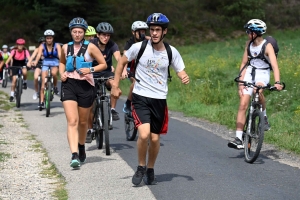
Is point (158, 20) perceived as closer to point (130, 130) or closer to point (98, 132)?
point (98, 132)

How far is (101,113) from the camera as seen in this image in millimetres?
10836

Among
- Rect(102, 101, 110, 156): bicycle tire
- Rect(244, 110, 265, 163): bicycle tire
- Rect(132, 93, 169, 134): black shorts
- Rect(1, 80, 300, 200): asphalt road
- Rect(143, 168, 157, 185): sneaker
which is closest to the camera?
Rect(1, 80, 300, 200): asphalt road

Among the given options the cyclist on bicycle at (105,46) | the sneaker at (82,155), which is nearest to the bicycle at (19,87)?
the cyclist on bicycle at (105,46)

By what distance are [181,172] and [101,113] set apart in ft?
7.27

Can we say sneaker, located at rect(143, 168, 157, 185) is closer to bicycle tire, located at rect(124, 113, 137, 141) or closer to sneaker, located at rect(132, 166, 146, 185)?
sneaker, located at rect(132, 166, 146, 185)

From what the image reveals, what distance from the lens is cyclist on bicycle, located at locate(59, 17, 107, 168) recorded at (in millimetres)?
9367

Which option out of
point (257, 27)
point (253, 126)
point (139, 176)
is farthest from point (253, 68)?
point (139, 176)

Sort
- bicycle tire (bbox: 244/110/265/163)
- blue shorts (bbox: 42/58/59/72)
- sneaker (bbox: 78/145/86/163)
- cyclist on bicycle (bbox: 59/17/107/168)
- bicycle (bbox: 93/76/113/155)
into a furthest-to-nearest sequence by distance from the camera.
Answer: blue shorts (bbox: 42/58/59/72)
bicycle (bbox: 93/76/113/155)
sneaker (bbox: 78/145/86/163)
bicycle tire (bbox: 244/110/265/163)
cyclist on bicycle (bbox: 59/17/107/168)

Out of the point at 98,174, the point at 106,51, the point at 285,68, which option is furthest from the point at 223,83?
the point at 98,174

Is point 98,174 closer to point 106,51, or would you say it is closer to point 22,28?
point 106,51

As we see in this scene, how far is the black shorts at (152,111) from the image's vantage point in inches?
316

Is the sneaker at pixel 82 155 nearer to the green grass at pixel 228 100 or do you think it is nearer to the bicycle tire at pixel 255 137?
the bicycle tire at pixel 255 137

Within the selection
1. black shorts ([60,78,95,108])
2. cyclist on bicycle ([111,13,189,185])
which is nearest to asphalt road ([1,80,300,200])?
cyclist on bicycle ([111,13,189,185])

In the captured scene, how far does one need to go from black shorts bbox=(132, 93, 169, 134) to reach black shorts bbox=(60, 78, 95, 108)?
155 cm
